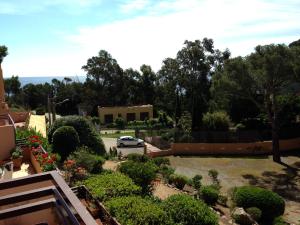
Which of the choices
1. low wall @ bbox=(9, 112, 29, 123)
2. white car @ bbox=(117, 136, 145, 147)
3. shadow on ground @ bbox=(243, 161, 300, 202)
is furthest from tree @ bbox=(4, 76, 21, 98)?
shadow on ground @ bbox=(243, 161, 300, 202)

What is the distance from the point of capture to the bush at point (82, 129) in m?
20.6

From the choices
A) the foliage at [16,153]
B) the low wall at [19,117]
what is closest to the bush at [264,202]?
the foliage at [16,153]

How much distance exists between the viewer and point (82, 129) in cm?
2086

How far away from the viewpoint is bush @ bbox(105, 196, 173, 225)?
9.46m

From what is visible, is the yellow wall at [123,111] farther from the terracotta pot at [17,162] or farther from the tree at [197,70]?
the terracotta pot at [17,162]

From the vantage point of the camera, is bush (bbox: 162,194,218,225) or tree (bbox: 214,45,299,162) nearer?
bush (bbox: 162,194,218,225)

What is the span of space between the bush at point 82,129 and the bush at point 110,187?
771 centimetres

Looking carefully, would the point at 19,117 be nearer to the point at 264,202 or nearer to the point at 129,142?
the point at 129,142

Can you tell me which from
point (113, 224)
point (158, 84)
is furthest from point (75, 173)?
point (158, 84)

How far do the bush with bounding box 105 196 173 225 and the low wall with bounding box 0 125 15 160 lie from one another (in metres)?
6.27

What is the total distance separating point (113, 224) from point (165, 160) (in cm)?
1510

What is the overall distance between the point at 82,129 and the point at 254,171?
12.2 meters

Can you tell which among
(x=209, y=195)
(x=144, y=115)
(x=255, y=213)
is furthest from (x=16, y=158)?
(x=144, y=115)

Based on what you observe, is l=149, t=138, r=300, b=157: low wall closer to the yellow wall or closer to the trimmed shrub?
the trimmed shrub
